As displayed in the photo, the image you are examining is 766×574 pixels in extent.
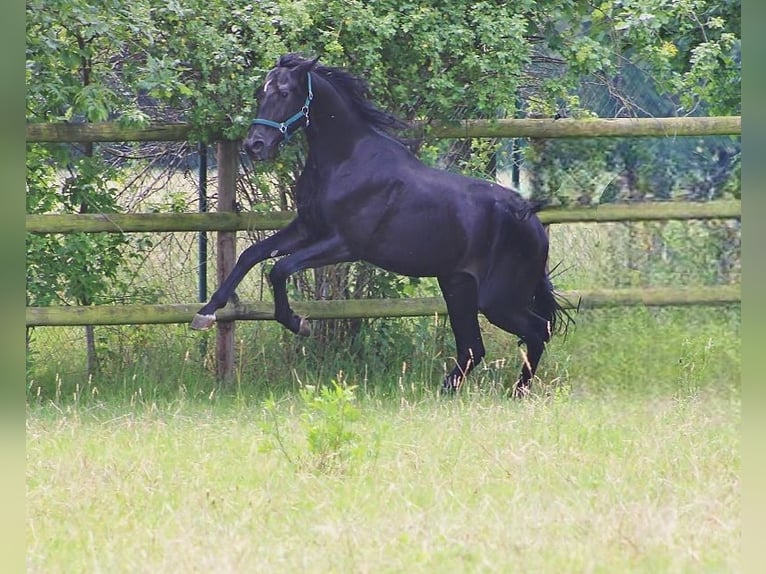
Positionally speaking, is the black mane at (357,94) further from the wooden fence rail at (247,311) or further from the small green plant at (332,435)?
the small green plant at (332,435)

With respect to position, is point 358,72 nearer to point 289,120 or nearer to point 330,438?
point 289,120

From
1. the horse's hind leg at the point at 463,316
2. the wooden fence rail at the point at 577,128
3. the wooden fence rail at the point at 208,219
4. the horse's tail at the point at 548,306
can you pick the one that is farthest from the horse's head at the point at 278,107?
the horse's tail at the point at 548,306

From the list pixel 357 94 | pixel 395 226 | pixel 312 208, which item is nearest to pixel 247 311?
pixel 312 208

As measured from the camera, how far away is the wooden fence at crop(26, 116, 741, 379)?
7824mm

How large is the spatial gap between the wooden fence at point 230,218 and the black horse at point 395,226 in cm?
42

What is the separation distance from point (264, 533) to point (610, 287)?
3.17 metres

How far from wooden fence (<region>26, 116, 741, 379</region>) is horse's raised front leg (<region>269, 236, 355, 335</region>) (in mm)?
674

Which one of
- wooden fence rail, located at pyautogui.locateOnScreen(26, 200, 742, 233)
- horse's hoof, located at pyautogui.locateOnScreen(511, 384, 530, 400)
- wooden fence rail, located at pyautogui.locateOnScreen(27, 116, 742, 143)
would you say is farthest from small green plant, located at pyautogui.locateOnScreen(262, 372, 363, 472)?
wooden fence rail, located at pyautogui.locateOnScreen(27, 116, 742, 143)

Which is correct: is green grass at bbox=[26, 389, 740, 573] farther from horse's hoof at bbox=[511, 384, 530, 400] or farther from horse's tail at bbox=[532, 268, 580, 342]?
horse's tail at bbox=[532, 268, 580, 342]

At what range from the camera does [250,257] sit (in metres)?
7.60

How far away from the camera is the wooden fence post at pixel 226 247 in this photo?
8344 mm
